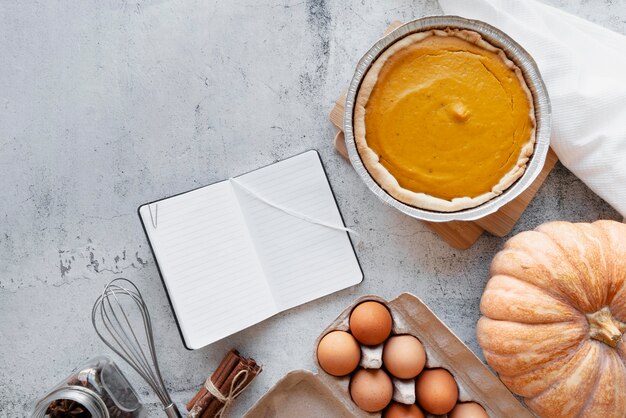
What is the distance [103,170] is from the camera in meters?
1.63

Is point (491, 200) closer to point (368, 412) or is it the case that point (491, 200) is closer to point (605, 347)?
point (605, 347)

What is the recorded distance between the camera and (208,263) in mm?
1564

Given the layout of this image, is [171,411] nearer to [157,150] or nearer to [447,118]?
[157,150]

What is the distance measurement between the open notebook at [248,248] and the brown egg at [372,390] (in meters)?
0.25

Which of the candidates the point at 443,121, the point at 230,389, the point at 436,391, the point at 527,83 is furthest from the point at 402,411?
the point at 527,83

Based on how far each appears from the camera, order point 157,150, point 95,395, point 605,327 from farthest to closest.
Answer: point 157,150
point 95,395
point 605,327

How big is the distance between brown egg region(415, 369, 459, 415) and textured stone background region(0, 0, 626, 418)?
183 mm

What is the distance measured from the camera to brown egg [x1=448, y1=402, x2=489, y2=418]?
1463 mm

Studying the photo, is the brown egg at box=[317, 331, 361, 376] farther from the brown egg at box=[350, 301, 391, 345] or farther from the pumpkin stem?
the pumpkin stem

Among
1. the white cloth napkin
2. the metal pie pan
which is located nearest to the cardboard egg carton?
the metal pie pan

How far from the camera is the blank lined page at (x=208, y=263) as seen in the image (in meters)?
1.54

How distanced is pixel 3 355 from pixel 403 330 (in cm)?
111

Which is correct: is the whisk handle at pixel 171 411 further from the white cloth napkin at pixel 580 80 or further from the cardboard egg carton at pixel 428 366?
the white cloth napkin at pixel 580 80

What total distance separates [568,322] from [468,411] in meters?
0.34
